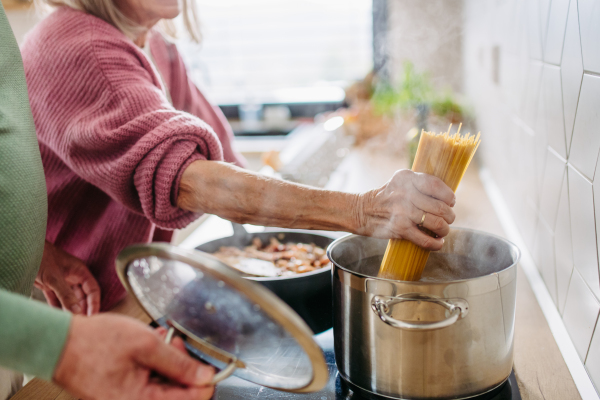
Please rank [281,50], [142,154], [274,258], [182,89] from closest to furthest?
[142,154] < [274,258] < [182,89] < [281,50]

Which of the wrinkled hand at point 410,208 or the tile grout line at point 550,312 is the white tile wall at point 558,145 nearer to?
the tile grout line at point 550,312

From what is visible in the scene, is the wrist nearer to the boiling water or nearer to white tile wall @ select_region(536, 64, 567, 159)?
the boiling water

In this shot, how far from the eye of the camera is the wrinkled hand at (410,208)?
1.97 ft

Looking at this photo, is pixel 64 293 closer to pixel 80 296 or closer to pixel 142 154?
pixel 80 296

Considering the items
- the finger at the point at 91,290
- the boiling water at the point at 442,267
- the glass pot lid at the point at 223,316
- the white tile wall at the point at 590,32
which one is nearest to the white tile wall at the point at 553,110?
the white tile wall at the point at 590,32

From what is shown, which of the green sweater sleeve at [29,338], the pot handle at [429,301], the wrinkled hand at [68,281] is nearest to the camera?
the green sweater sleeve at [29,338]

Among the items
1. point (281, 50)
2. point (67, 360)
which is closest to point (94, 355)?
point (67, 360)

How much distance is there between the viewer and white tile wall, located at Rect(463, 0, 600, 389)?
63cm

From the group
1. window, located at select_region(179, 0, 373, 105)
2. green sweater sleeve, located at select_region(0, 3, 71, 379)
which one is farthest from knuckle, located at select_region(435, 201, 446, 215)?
window, located at select_region(179, 0, 373, 105)

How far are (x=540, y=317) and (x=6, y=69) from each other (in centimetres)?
96

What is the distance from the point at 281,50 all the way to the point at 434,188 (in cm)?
283

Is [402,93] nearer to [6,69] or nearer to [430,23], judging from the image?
[430,23]

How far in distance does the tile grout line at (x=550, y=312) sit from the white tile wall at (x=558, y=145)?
1 centimetres

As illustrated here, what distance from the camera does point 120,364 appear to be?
0.40 m
